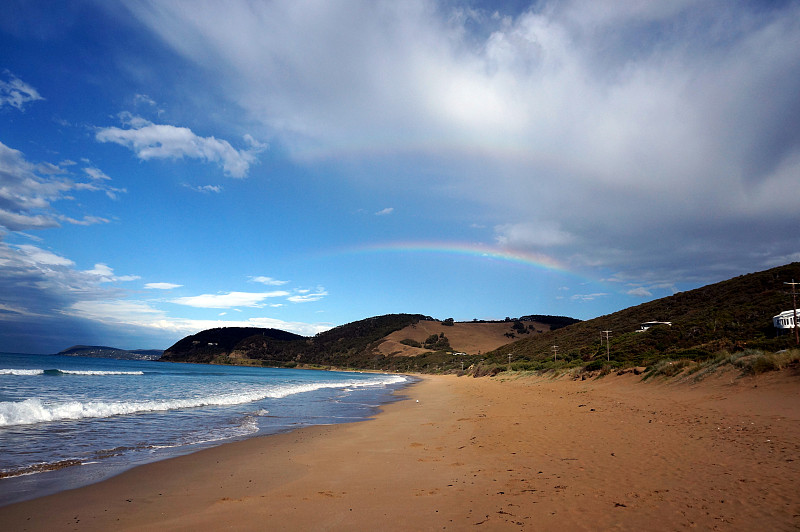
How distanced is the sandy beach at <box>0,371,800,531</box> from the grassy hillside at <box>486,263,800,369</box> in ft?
63.2

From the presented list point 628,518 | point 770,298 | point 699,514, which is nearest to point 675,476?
point 699,514

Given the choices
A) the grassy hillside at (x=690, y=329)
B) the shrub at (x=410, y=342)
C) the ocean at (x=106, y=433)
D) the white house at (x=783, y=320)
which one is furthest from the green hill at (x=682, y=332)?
the shrub at (x=410, y=342)

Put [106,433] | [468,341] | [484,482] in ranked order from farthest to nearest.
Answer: [468,341] < [106,433] < [484,482]

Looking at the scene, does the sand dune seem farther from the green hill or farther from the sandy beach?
the sandy beach

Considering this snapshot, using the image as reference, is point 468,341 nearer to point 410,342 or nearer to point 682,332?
point 410,342

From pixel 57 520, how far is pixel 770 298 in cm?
5891

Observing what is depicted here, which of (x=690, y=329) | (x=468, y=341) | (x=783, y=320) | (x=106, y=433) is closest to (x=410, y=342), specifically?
(x=468, y=341)

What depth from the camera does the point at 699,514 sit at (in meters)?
5.06

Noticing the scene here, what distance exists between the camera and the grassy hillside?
30047 mm

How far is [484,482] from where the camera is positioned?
6996mm

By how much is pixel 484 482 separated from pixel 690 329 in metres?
41.4

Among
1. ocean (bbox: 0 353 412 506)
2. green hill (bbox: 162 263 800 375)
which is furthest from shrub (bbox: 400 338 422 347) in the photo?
ocean (bbox: 0 353 412 506)

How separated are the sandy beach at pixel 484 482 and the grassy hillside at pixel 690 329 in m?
19.3

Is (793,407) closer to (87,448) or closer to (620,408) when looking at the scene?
(620,408)
